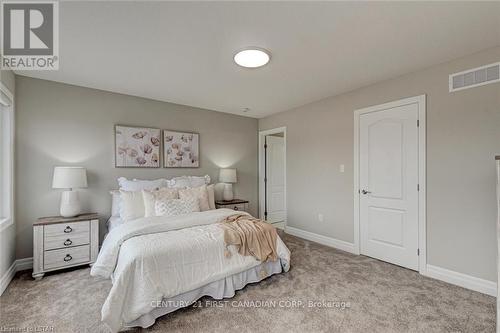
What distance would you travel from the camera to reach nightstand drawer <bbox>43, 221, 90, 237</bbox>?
266cm

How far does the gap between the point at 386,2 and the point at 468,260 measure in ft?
8.64

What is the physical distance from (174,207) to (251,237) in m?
1.12

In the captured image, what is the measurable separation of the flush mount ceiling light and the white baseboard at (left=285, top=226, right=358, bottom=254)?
2.89 meters

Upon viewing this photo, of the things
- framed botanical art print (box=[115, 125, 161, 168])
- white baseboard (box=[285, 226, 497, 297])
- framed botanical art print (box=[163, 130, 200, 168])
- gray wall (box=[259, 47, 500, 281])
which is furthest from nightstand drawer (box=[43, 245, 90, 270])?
white baseboard (box=[285, 226, 497, 297])

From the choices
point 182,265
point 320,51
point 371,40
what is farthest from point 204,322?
point 371,40

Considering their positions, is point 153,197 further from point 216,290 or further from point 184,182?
point 216,290

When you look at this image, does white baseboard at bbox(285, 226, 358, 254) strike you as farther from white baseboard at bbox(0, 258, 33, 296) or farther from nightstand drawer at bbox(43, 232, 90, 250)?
white baseboard at bbox(0, 258, 33, 296)

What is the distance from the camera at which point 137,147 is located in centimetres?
367

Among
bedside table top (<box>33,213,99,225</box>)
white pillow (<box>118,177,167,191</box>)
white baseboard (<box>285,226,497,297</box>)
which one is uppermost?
white pillow (<box>118,177,167,191</box>)

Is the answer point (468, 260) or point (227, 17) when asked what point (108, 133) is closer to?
point (227, 17)

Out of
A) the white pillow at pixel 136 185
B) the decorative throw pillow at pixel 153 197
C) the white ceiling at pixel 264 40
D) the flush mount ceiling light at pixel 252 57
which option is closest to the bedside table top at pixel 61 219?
the white pillow at pixel 136 185

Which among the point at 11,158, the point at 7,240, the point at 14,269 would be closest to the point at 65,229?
the point at 7,240

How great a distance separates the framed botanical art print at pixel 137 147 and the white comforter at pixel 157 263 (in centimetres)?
145

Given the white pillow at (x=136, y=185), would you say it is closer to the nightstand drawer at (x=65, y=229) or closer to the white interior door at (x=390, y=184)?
the nightstand drawer at (x=65, y=229)
